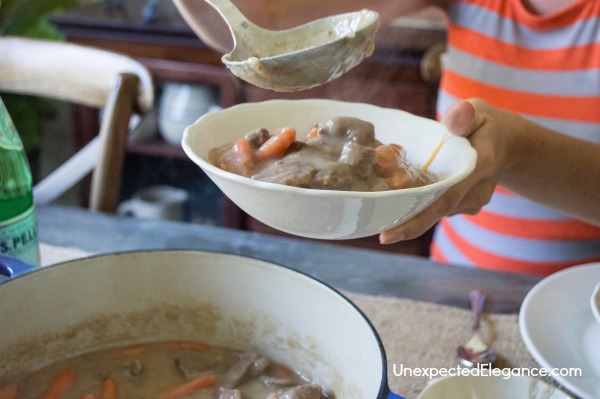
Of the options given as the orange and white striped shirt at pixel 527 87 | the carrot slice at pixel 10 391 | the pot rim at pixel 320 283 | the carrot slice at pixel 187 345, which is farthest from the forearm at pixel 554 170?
the carrot slice at pixel 10 391

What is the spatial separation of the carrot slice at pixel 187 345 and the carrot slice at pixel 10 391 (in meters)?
0.19

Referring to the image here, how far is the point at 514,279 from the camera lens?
1.07 metres

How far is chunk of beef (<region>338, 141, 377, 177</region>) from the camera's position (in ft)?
2.33

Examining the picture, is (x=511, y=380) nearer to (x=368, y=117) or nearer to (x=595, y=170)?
(x=368, y=117)

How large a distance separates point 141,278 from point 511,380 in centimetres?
A: 48

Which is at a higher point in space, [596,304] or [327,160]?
[327,160]

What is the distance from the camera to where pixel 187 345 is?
0.88 meters

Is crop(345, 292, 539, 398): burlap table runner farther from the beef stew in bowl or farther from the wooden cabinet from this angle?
the wooden cabinet

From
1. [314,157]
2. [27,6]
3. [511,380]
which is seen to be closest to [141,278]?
[314,157]

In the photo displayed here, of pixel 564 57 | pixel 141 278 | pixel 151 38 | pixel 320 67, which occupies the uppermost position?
pixel 320 67

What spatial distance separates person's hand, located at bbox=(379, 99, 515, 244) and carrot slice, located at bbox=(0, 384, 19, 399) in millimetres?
485

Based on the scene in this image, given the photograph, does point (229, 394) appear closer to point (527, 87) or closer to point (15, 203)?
point (15, 203)

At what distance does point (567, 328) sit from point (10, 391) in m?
0.74

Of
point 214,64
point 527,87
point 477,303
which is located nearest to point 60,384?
point 477,303
